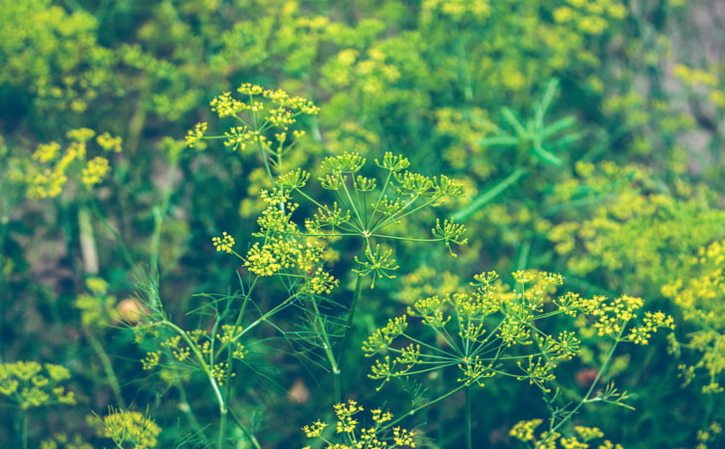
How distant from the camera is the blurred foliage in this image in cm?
324

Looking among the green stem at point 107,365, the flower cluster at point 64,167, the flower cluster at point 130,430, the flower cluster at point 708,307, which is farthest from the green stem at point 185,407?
the flower cluster at point 708,307

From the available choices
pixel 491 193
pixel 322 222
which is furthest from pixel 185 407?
pixel 491 193

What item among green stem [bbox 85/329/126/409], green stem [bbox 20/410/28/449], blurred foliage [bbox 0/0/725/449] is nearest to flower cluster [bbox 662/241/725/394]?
blurred foliage [bbox 0/0/725/449]

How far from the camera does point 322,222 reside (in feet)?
9.53

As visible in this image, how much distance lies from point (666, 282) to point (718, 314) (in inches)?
14.2

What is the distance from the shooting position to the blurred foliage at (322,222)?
3.24m

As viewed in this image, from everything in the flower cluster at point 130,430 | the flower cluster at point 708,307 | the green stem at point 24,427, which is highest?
the flower cluster at point 708,307

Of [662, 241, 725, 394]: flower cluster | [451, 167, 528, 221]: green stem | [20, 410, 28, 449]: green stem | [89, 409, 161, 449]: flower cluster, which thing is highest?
[451, 167, 528, 221]: green stem

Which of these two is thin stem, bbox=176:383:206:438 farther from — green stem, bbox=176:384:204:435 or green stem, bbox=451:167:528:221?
green stem, bbox=451:167:528:221

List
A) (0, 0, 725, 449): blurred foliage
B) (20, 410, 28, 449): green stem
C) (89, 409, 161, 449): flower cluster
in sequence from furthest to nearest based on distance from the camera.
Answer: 1. (0, 0, 725, 449): blurred foliage
2. (20, 410, 28, 449): green stem
3. (89, 409, 161, 449): flower cluster

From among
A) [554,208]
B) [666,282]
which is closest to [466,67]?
[554,208]

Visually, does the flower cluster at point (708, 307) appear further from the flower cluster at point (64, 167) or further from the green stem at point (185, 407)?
the flower cluster at point (64, 167)

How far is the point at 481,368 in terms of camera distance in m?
2.45

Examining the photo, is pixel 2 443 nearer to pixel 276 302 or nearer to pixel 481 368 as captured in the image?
pixel 276 302
